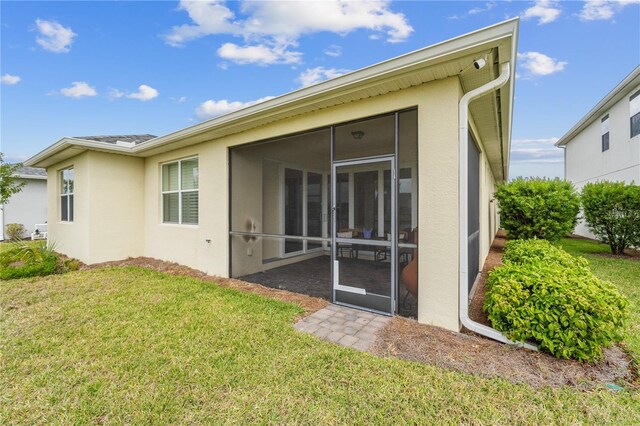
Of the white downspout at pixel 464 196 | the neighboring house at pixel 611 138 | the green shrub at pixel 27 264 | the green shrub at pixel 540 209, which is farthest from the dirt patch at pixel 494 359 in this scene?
the neighboring house at pixel 611 138

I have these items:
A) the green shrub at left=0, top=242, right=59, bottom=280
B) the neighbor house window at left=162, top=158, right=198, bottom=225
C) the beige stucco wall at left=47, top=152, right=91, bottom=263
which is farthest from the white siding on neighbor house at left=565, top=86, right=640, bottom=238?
the green shrub at left=0, top=242, right=59, bottom=280

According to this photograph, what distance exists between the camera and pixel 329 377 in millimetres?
2557

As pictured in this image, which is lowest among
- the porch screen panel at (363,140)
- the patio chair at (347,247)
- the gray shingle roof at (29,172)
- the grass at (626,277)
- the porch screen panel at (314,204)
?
the grass at (626,277)

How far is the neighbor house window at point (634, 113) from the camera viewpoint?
972cm

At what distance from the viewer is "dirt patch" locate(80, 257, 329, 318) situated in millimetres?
4570

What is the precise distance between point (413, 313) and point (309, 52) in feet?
26.1

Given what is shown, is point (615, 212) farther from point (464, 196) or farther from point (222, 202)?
point (222, 202)

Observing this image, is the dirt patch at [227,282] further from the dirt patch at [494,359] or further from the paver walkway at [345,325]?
the dirt patch at [494,359]

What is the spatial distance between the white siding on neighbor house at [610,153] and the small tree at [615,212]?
1184 millimetres

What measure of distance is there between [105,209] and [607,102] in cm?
1838

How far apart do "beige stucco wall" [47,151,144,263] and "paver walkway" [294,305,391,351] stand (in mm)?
6776

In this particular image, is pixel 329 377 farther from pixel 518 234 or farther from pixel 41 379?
pixel 518 234

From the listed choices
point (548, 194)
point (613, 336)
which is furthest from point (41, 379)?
point (548, 194)

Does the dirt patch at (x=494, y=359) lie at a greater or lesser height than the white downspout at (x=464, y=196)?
lesser
